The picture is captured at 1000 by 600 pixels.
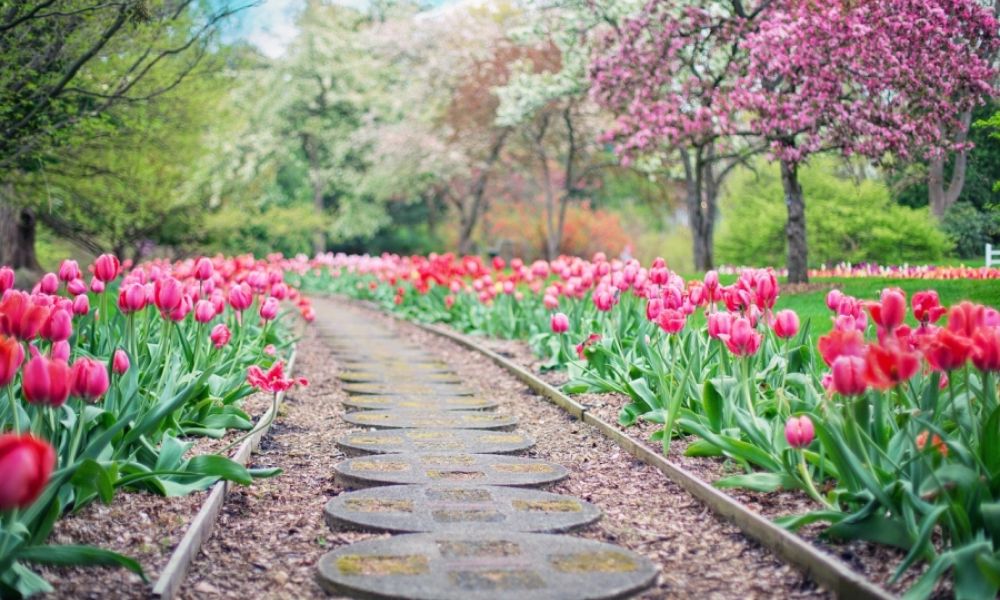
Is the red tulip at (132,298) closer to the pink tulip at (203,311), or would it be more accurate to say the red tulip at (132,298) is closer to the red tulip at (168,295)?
the red tulip at (168,295)

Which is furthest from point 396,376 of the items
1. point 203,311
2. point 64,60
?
point 64,60

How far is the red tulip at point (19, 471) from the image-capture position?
7.57 ft

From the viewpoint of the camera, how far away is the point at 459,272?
14.6 meters

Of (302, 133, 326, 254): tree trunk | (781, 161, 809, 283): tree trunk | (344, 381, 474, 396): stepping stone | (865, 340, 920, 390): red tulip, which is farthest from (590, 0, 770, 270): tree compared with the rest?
(302, 133, 326, 254): tree trunk

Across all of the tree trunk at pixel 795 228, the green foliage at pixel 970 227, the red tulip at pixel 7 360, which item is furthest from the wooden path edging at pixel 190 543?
the tree trunk at pixel 795 228

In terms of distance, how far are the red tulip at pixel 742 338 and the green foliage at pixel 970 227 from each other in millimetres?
4472

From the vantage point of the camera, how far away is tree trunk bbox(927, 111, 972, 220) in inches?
382

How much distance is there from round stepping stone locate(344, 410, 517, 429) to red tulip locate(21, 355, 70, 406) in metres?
3.83

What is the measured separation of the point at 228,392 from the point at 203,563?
2.65 meters

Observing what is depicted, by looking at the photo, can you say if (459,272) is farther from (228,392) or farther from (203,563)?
(203,563)

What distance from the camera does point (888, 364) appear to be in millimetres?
3441

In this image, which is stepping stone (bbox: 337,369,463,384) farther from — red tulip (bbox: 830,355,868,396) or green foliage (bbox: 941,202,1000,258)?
red tulip (bbox: 830,355,868,396)

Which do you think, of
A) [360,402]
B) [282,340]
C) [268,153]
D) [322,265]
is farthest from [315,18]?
[360,402]

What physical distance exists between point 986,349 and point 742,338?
1.38 m
